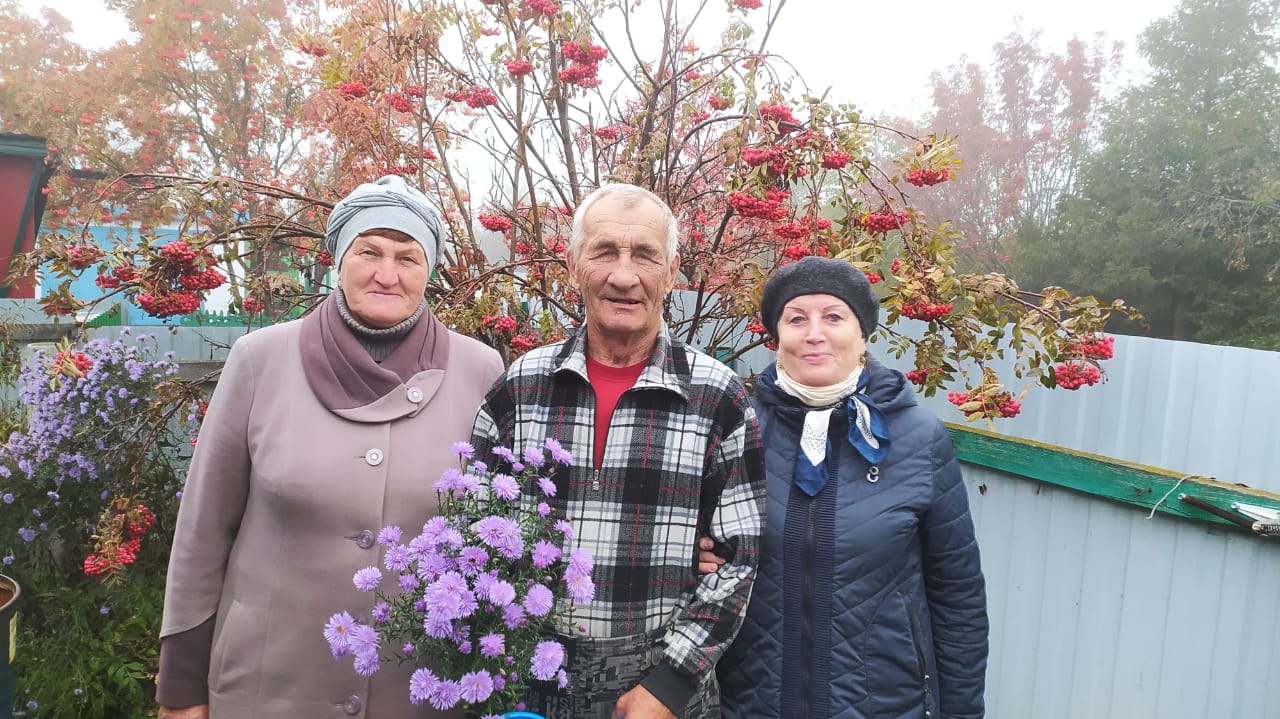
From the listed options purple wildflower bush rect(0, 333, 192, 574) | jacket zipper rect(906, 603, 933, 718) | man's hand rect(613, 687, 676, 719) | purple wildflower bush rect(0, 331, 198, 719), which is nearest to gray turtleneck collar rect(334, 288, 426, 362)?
man's hand rect(613, 687, 676, 719)

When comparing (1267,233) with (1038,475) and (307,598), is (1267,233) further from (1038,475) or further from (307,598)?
(307,598)

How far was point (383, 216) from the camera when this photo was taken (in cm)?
151

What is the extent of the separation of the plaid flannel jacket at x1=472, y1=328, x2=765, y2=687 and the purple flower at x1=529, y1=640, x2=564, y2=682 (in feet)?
1.12

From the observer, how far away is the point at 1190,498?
2.13 meters

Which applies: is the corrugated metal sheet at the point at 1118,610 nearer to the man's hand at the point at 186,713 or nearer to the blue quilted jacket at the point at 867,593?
the blue quilted jacket at the point at 867,593

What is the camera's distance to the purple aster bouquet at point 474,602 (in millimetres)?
967

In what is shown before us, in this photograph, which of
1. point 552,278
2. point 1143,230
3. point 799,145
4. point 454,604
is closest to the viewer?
point 454,604

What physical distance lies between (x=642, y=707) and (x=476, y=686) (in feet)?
1.51

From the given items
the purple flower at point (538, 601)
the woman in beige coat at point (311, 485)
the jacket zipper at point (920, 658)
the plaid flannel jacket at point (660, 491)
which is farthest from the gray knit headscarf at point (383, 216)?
the jacket zipper at point (920, 658)

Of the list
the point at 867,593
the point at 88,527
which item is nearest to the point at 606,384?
the point at 867,593

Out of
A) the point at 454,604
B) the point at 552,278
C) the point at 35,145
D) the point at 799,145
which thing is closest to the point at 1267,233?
the point at 799,145

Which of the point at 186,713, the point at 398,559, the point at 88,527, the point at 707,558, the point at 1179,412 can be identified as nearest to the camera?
the point at 398,559

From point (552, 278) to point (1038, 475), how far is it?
6.69ft

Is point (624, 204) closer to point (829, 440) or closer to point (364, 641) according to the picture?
point (829, 440)
